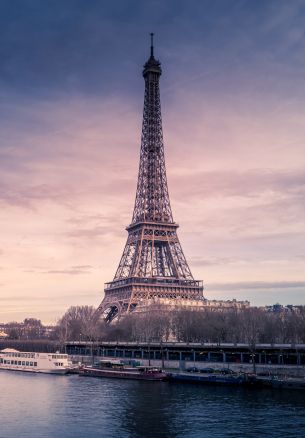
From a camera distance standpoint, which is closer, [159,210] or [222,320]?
[222,320]

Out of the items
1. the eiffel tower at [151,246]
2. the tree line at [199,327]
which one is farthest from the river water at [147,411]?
the eiffel tower at [151,246]

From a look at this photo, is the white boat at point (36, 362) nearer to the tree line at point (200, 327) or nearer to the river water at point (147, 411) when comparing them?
the tree line at point (200, 327)

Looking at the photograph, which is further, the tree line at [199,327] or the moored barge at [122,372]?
the tree line at [199,327]

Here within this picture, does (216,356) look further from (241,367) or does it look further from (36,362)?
(36,362)

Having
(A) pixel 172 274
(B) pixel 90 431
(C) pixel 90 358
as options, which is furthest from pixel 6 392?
(A) pixel 172 274

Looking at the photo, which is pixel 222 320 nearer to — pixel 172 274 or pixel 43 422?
pixel 172 274

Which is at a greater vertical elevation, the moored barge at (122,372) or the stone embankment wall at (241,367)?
the stone embankment wall at (241,367)

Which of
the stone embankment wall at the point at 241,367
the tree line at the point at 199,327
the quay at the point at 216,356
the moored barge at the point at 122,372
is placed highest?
the tree line at the point at 199,327

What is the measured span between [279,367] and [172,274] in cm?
6371

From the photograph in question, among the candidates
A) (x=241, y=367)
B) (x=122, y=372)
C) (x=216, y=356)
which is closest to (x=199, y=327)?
(x=216, y=356)

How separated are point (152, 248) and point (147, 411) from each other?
304 ft

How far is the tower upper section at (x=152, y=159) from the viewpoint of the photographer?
14588cm

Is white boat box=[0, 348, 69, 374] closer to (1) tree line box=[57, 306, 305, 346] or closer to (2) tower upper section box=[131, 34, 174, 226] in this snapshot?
(1) tree line box=[57, 306, 305, 346]

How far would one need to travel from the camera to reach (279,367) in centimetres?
7912
